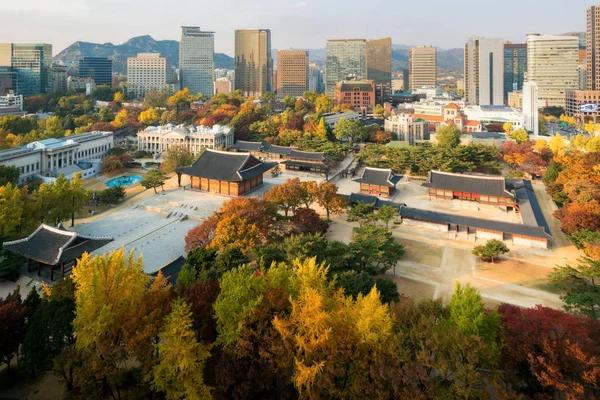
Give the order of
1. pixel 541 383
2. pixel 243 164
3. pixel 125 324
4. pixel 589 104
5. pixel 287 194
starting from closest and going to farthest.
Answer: pixel 541 383
pixel 125 324
pixel 287 194
pixel 243 164
pixel 589 104

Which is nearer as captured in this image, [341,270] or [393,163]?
[341,270]

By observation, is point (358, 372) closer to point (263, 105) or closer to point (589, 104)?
point (263, 105)

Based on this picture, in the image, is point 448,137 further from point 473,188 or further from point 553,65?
point 553,65

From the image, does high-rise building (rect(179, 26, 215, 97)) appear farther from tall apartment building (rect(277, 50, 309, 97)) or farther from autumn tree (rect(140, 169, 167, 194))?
autumn tree (rect(140, 169, 167, 194))

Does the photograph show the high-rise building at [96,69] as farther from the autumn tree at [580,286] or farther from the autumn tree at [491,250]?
the autumn tree at [580,286]

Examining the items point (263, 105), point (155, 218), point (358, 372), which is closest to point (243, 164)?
point (155, 218)

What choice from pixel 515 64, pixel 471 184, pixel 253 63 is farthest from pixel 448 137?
pixel 253 63
